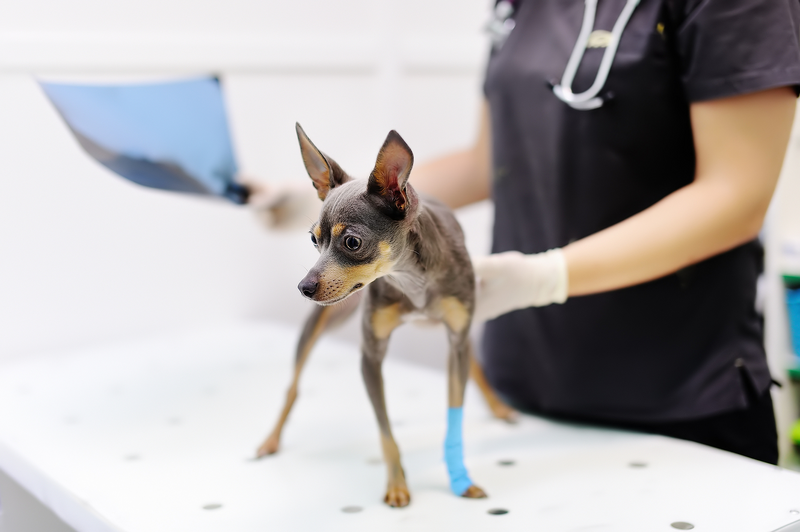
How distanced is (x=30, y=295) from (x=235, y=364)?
400 mm

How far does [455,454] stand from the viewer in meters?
0.88

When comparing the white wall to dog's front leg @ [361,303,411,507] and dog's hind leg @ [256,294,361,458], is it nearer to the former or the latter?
dog's hind leg @ [256,294,361,458]

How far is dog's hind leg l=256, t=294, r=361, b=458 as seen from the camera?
1042 millimetres

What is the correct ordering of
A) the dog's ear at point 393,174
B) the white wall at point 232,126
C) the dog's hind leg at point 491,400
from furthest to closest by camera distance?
the white wall at point 232,126, the dog's hind leg at point 491,400, the dog's ear at point 393,174

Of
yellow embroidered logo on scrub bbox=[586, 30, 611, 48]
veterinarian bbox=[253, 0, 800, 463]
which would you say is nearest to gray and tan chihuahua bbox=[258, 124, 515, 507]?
veterinarian bbox=[253, 0, 800, 463]

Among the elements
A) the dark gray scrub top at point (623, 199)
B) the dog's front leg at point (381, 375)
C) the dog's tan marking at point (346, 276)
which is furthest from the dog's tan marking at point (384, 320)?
the dark gray scrub top at point (623, 199)

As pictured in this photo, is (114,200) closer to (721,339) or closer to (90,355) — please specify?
(90,355)

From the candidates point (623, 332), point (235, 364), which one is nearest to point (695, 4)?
point (623, 332)

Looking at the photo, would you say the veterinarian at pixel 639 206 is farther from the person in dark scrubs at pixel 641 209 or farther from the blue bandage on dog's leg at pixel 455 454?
the blue bandage on dog's leg at pixel 455 454

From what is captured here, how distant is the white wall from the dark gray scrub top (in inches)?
17.8

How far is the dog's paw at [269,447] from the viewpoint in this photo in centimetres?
104

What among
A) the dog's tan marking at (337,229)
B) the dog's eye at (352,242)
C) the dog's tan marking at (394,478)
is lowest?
the dog's tan marking at (394,478)

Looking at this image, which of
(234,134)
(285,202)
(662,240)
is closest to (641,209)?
(662,240)

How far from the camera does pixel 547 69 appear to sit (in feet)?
3.52
